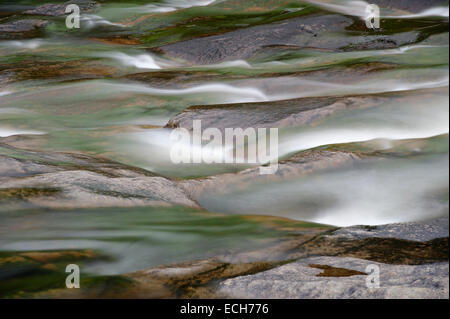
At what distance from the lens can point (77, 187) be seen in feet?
15.6

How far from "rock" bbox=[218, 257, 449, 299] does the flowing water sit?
56cm

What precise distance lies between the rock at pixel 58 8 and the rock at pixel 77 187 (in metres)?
11.6

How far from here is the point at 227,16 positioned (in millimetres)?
13938

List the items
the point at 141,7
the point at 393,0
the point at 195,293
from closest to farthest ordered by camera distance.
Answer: the point at 195,293 → the point at 393,0 → the point at 141,7

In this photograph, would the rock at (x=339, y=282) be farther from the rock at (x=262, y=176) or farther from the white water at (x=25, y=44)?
the white water at (x=25, y=44)

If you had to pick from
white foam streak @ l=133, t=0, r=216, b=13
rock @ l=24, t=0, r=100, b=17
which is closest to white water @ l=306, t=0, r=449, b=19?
white foam streak @ l=133, t=0, r=216, b=13

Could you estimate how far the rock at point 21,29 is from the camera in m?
13.6

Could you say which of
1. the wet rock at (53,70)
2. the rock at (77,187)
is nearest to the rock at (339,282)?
the rock at (77,187)

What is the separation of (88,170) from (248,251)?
76.3 inches

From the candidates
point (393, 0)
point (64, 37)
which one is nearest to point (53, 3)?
point (64, 37)

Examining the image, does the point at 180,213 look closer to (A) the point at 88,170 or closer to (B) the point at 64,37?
(A) the point at 88,170

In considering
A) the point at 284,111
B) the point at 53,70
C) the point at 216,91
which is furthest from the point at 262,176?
the point at 53,70
